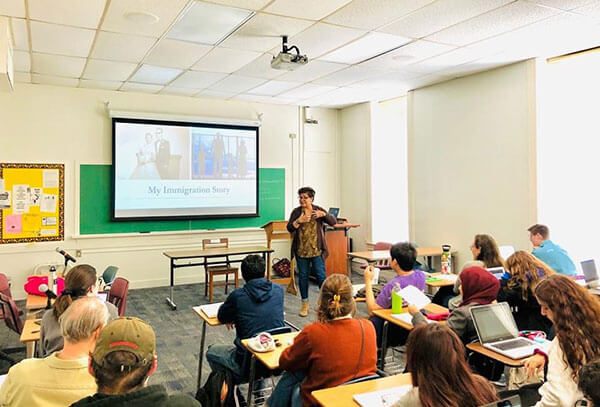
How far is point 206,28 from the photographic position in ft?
13.9

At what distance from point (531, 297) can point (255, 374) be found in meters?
1.97

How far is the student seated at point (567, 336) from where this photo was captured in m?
1.91

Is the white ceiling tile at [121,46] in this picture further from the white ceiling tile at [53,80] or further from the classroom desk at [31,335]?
the classroom desk at [31,335]

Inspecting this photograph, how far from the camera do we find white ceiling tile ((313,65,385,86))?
581cm

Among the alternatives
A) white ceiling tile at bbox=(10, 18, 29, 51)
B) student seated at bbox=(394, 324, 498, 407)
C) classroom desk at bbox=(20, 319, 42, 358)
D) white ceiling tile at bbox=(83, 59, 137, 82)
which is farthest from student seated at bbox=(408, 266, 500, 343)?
white ceiling tile at bbox=(83, 59, 137, 82)

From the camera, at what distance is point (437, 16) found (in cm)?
392

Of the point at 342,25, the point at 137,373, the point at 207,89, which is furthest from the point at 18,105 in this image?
the point at 137,373

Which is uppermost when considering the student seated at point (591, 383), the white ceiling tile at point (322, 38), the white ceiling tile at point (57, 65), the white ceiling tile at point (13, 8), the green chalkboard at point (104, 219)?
the white ceiling tile at point (57, 65)

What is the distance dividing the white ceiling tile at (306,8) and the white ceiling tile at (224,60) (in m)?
1.25

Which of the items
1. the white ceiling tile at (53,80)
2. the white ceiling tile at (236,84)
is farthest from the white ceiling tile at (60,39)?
the white ceiling tile at (236,84)

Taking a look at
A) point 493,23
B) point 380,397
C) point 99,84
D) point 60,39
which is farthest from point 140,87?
point 380,397

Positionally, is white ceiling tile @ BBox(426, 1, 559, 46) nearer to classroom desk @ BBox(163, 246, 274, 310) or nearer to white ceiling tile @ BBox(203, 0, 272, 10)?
white ceiling tile @ BBox(203, 0, 272, 10)

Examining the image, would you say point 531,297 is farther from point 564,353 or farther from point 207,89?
point 207,89

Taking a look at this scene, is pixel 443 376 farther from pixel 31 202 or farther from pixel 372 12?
pixel 31 202
